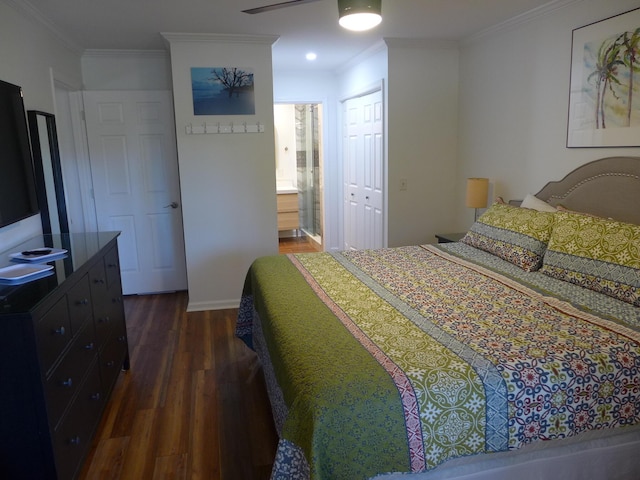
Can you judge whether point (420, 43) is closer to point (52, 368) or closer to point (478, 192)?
point (478, 192)

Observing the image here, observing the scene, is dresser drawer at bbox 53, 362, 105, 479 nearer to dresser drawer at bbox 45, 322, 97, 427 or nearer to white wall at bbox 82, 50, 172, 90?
dresser drawer at bbox 45, 322, 97, 427

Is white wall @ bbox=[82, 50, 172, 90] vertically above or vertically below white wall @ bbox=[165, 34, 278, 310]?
above

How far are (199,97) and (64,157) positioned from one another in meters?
1.31

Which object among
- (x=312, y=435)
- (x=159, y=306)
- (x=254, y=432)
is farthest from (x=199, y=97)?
(x=312, y=435)

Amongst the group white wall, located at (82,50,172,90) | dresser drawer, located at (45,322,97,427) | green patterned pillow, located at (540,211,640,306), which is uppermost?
white wall, located at (82,50,172,90)

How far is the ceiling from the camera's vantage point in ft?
10.5

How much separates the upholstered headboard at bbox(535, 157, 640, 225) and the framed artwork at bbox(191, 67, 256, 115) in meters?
2.58

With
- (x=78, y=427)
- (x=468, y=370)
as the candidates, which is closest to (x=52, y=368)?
(x=78, y=427)

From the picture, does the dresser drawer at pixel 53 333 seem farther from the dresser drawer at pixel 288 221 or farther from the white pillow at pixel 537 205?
the dresser drawer at pixel 288 221

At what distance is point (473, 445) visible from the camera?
5.17 feet

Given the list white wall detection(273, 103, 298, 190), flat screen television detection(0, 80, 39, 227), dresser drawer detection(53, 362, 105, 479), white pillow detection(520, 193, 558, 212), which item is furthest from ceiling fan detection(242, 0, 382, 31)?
white wall detection(273, 103, 298, 190)

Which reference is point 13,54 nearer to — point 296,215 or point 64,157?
point 64,157

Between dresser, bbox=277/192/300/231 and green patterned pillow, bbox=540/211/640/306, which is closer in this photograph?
green patterned pillow, bbox=540/211/640/306

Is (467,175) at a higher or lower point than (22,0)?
lower
